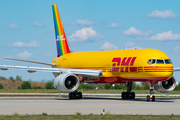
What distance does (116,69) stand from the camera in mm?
32906

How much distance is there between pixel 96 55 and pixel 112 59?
9.46 ft

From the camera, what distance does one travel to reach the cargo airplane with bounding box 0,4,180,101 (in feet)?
98.1

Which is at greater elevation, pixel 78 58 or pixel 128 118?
pixel 78 58

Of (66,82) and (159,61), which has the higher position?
(159,61)

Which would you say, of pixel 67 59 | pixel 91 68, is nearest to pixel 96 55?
pixel 91 68

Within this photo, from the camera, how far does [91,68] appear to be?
36031 mm

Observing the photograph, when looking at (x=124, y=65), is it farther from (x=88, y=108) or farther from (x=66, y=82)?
(x=88, y=108)

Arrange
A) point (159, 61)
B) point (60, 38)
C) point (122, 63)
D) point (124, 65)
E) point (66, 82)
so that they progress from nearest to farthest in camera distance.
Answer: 1. point (159, 61)
2. point (124, 65)
3. point (122, 63)
4. point (66, 82)
5. point (60, 38)

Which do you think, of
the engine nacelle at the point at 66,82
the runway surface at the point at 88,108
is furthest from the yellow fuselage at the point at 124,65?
the runway surface at the point at 88,108

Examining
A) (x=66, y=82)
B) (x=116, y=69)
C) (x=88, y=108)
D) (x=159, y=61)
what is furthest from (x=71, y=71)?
(x=88, y=108)

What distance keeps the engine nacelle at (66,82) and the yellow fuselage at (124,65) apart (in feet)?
11.3

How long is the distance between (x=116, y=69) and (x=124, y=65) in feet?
3.85

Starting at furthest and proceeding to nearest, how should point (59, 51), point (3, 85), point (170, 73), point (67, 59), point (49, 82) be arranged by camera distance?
point (3, 85) < point (49, 82) < point (59, 51) < point (67, 59) < point (170, 73)

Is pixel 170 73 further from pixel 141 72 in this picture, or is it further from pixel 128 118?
pixel 128 118
